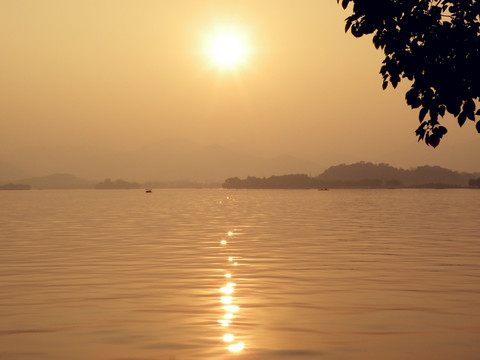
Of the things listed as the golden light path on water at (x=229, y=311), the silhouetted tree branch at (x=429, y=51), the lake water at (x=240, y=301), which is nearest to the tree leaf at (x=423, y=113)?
the silhouetted tree branch at (x=429, y=51)

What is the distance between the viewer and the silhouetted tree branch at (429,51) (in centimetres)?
1362

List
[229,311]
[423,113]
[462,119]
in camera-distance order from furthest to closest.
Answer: [229,311], [423,113], [462,119]

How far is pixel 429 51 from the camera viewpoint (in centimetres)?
1381

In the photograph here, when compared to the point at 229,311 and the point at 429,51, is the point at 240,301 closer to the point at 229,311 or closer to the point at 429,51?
the point at 229,311

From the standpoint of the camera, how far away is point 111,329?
1891 centimetres

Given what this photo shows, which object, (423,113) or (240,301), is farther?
(240,301)

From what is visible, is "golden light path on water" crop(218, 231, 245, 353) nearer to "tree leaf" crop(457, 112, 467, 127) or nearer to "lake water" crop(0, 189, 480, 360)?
"lake water" crop(0, 189, 480, 360)

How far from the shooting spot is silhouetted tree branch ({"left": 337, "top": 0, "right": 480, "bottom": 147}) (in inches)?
536

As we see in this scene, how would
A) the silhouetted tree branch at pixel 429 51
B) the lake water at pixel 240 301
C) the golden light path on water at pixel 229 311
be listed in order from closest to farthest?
the silhouetted tree branch at pixel 429 51 < the lake water at pixel 240 301 < the golden light path on water at pixel 229 311

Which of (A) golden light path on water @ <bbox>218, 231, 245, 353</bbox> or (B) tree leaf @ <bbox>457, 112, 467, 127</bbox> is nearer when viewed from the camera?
(B) tree leaf @ <bbox>457, 112, 467, 127</bbox>

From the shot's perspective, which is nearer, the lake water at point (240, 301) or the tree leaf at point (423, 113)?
the tree leaf at point (423, 113)

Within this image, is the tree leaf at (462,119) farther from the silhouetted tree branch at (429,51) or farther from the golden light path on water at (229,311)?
the golden light path on water at (229,311)

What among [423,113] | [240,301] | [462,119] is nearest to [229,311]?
[240,301]

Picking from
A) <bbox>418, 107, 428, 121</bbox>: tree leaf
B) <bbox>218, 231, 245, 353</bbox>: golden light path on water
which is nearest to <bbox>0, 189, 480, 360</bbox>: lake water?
<bbox>218, 231, 245, 353</bbox>: golden light path on water
